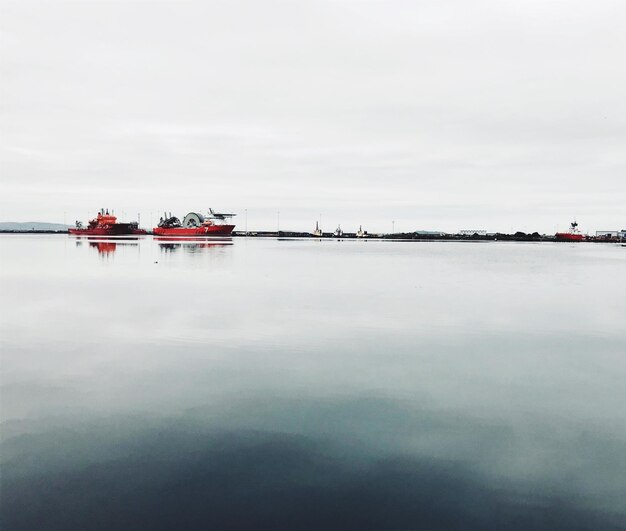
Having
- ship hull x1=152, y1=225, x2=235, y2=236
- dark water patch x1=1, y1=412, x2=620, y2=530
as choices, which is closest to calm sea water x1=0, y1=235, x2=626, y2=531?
dark water patch x1=1, y1=412, x2=620, y2=530

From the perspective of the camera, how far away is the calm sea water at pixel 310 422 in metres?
6.52

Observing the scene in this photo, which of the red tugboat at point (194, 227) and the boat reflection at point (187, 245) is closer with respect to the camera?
the boat reflection at point (187, 245)

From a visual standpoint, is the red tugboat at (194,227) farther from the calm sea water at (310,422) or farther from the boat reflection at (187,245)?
the calm sea water at (310,422)

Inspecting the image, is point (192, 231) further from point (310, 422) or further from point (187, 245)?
point (310, 422)

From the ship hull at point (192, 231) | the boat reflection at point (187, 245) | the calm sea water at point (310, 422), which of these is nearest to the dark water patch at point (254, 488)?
the calm sea water at point (310, 422)

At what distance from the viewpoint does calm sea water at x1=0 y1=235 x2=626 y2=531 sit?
652 centimetres

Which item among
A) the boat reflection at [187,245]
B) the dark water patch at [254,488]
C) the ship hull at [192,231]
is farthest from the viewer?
the ship hull at [192,231]

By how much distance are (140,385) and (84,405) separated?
61.6 inches

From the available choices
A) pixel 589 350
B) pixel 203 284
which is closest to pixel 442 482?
pixel 589 350

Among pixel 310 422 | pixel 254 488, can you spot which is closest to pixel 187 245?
pixel 310 422

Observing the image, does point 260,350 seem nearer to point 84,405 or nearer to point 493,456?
point 84,405

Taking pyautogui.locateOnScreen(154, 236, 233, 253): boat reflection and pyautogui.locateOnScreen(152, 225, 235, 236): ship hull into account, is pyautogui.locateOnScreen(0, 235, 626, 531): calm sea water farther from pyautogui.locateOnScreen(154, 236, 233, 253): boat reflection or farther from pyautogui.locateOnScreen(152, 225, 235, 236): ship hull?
pyautogui.locateOnScreen(152, 225, 235, 236): ship hull

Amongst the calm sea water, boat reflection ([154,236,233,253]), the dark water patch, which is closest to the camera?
the dark water patch

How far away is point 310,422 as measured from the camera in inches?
370
